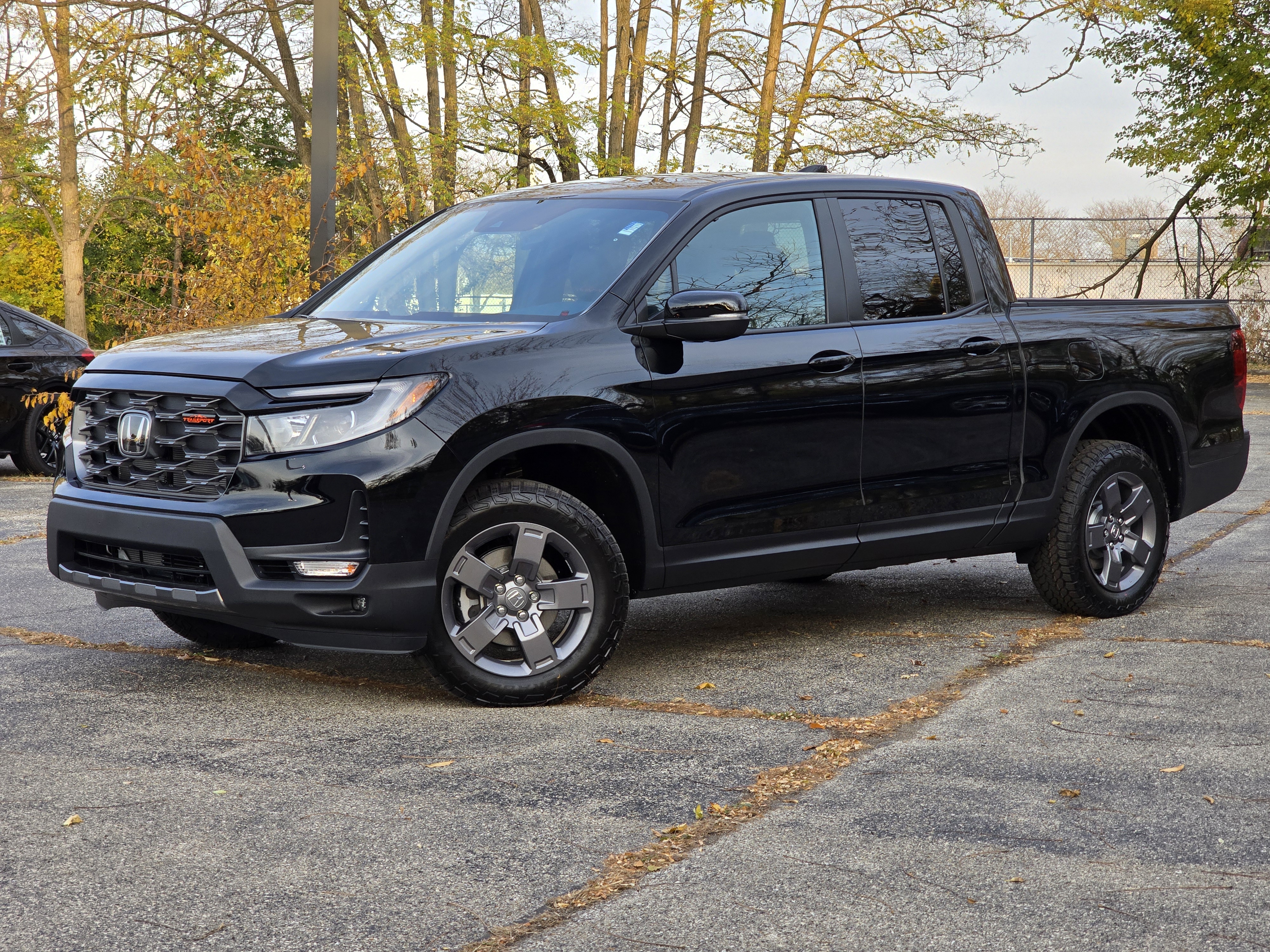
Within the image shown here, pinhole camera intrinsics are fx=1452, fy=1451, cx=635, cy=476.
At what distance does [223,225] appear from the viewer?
12695 mm

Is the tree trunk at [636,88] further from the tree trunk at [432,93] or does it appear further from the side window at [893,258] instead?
the side window at [893,258]

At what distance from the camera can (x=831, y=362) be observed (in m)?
5.61

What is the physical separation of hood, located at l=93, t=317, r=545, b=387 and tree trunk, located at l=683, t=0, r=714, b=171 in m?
19.7

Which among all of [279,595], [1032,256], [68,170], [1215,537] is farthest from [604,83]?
[279,595]

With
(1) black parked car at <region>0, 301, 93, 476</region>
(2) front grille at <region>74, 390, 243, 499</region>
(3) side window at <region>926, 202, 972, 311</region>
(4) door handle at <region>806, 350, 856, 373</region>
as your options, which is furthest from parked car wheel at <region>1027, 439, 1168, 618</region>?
(1) black parked car at <region>0, 301, 93, 476</region>

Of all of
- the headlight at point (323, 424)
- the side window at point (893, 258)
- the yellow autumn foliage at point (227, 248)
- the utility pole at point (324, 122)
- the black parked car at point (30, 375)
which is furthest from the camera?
the yellow autumn foliage at point (227, 248)

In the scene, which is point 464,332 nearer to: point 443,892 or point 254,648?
point 254,648

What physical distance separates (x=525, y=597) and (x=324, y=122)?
255 inches

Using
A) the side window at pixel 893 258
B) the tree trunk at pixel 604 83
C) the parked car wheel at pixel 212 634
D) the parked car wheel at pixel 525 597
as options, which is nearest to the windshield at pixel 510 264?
the parked car wheel at pixel 525 597

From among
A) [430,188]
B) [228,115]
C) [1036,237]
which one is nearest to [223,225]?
[430,188]

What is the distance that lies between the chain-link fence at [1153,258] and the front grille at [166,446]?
2215 cm

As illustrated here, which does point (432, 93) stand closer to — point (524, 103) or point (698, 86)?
point (524, 103)

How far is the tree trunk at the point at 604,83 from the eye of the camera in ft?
77.6

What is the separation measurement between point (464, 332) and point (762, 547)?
1.40m
